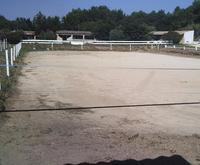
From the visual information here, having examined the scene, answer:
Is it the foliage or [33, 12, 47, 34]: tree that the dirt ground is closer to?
the foliage

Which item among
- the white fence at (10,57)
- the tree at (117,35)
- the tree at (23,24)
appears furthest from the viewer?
the tree at (23,24)

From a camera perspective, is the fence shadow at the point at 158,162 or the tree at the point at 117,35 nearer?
the fence shadow at the point at 158,162

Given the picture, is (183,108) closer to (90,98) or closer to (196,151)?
(90,98)

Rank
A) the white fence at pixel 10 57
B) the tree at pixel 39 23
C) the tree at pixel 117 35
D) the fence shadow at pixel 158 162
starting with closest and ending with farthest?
the fence shadow at pixel 158 162
the white fence at pixel 10 57
the tree at pixel 117 35
the tree at pixel 39 23

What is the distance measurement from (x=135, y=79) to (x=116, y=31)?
74.7m

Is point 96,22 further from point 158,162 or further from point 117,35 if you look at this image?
point 158,162

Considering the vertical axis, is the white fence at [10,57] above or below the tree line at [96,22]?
below

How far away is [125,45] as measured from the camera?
5866 centimetres

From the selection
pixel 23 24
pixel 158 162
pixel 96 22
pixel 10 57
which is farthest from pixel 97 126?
pixel 23 24

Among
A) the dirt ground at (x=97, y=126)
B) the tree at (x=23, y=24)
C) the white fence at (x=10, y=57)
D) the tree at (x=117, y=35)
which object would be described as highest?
the tree at (x=23, y=24)

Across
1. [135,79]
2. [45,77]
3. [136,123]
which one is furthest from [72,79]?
[136,123]

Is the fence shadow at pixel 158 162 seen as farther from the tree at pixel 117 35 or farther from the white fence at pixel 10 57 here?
the tree at pixel 117 35

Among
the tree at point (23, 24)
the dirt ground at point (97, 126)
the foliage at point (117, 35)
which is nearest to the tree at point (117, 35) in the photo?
the foliage at point (117, 35)

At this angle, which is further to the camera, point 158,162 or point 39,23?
point 39,23
